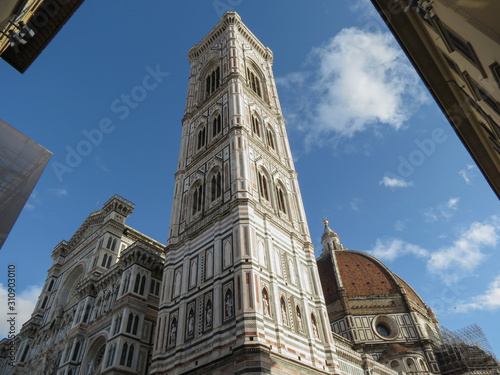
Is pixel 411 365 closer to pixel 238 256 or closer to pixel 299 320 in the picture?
pixel 299 320

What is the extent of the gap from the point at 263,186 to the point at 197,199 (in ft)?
14.5

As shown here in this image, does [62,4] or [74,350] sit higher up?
[62,4]

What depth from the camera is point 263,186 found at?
76.9 feet

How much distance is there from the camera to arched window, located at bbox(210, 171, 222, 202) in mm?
22625

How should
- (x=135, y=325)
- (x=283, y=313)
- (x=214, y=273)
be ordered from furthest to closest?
1. (x=135, y=325)
2. (x=214, y=273)
3. (x=283, y=313)

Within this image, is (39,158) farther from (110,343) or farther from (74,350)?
(74,350)

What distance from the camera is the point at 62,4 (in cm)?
1234

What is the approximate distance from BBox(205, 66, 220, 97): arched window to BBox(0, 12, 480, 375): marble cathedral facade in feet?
0.49

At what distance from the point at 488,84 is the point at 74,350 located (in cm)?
2495

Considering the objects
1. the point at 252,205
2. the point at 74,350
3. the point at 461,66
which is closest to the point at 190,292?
the point at 252,205

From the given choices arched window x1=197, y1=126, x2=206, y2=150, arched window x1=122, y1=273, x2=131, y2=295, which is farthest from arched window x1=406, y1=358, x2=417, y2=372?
arched window x1=197, y1=126, x2=206, y2=150

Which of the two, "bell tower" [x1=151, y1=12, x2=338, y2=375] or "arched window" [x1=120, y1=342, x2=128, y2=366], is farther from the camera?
"arched window" [x1=120, y1=342, x2=128, y2=366]

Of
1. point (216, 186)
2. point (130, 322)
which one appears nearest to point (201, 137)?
point (216, 186)

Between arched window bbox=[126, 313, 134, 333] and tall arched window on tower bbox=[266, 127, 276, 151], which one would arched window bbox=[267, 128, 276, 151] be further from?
arched window bbox=[126, 313, 134, 333]
